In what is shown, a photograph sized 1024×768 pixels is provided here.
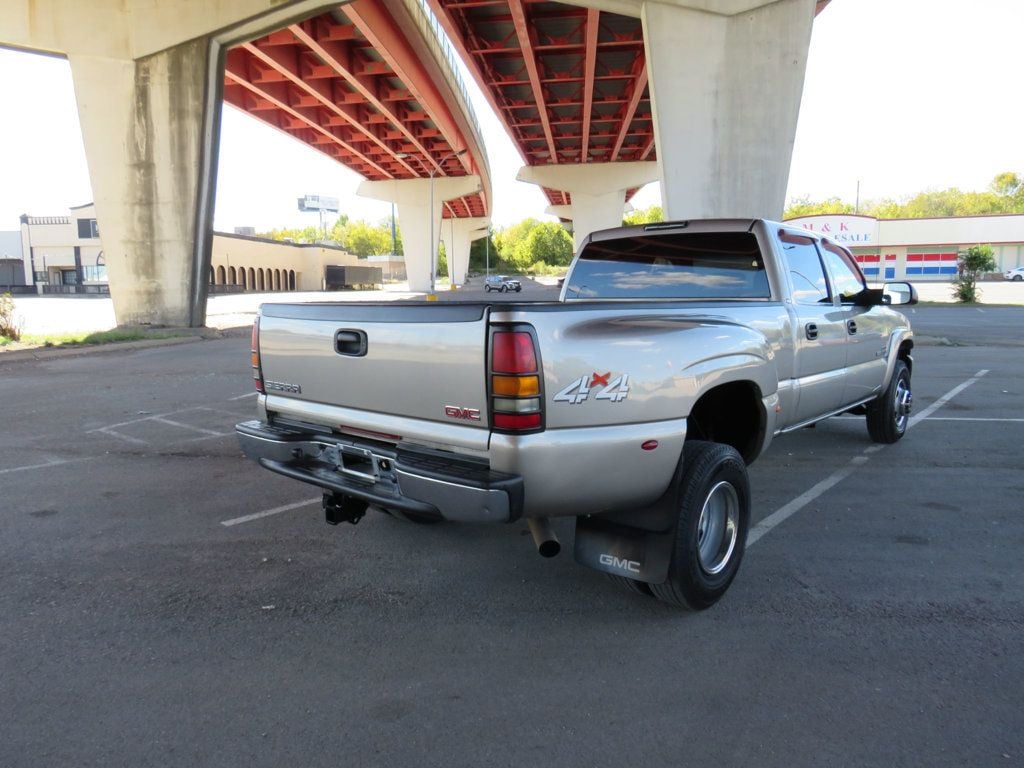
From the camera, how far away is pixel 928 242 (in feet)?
222

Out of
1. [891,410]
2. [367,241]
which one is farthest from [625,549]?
[367,241]

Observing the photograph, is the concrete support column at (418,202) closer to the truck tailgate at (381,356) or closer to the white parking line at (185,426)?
the white parking line at (185,426)

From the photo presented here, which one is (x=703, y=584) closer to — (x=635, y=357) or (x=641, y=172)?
(x=635, y=357)

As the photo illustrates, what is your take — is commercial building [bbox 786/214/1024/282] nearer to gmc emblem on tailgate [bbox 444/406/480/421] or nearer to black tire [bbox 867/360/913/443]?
black tire [bbox 867/360/913/443]

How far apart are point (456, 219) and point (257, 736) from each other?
9764cm

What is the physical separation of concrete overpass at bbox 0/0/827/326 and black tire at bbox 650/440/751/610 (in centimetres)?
1434

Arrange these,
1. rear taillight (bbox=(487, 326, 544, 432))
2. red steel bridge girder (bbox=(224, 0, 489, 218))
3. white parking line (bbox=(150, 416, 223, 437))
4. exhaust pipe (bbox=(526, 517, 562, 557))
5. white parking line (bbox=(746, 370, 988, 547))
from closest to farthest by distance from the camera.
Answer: rear taillight (bbox=(487, 326, 544, 432)) → exhaust pipe (bbox=(526, 517, 562, 557)) → white parking line (bbox=(746, 370, 988, 547)) → white parking line (bbox=(150, 416, 223, 437)) → red steel bridge girder (bbox=(224, 0, 489, 218))

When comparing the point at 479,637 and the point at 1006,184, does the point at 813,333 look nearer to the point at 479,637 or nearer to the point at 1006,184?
the point at 479,637

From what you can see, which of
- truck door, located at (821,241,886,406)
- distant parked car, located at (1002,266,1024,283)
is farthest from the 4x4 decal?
distant parked car, located at (1002,266,1024,283)

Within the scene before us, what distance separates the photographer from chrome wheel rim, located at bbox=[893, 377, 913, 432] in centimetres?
740

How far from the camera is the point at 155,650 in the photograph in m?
3.37

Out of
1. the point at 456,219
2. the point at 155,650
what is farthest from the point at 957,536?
the point at 456,219

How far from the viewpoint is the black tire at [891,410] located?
719 centimetres

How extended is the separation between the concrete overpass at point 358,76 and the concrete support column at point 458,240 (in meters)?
62.7
